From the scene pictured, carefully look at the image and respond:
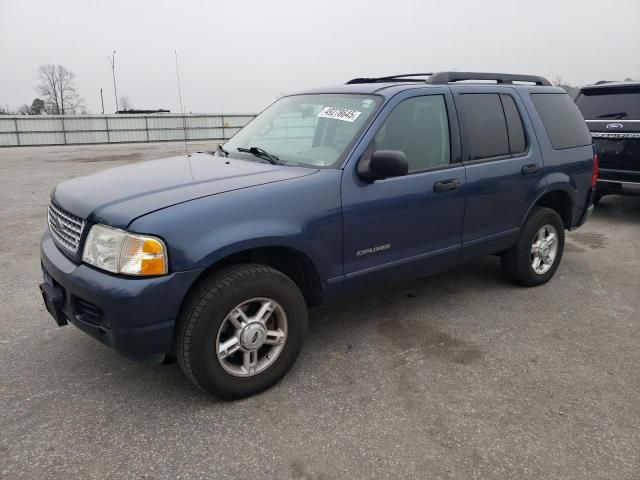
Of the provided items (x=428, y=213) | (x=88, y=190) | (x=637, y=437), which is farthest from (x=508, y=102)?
(x=88, y=190)

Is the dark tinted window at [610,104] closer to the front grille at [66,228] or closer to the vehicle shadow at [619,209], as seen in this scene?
the vehicle shadow at [619,209]

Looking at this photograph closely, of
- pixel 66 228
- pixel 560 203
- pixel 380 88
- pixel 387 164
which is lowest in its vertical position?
pixel 560 203

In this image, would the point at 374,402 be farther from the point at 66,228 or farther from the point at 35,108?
the point at 35,108

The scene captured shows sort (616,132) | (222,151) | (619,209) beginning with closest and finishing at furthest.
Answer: (222,151) → (616,132) → (619,209)

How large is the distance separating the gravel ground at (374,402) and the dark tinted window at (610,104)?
149 inches

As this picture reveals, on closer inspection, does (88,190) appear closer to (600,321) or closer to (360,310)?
(360,310)

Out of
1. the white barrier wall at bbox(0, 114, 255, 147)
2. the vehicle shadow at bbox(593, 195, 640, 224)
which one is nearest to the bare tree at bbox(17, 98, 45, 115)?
the white barrier wall at bbox(0, 114, 255, 147)

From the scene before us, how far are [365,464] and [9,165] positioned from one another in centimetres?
1892

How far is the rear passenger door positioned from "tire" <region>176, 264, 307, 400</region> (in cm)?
169

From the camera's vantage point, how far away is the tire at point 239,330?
263cm

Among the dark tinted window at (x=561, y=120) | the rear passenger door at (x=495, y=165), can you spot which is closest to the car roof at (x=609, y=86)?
the dark tinted window at (x=561, y=120)

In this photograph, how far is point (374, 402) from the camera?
2871mm

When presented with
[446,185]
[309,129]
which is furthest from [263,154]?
[446,185]

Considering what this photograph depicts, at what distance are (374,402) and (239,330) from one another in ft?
2.83
